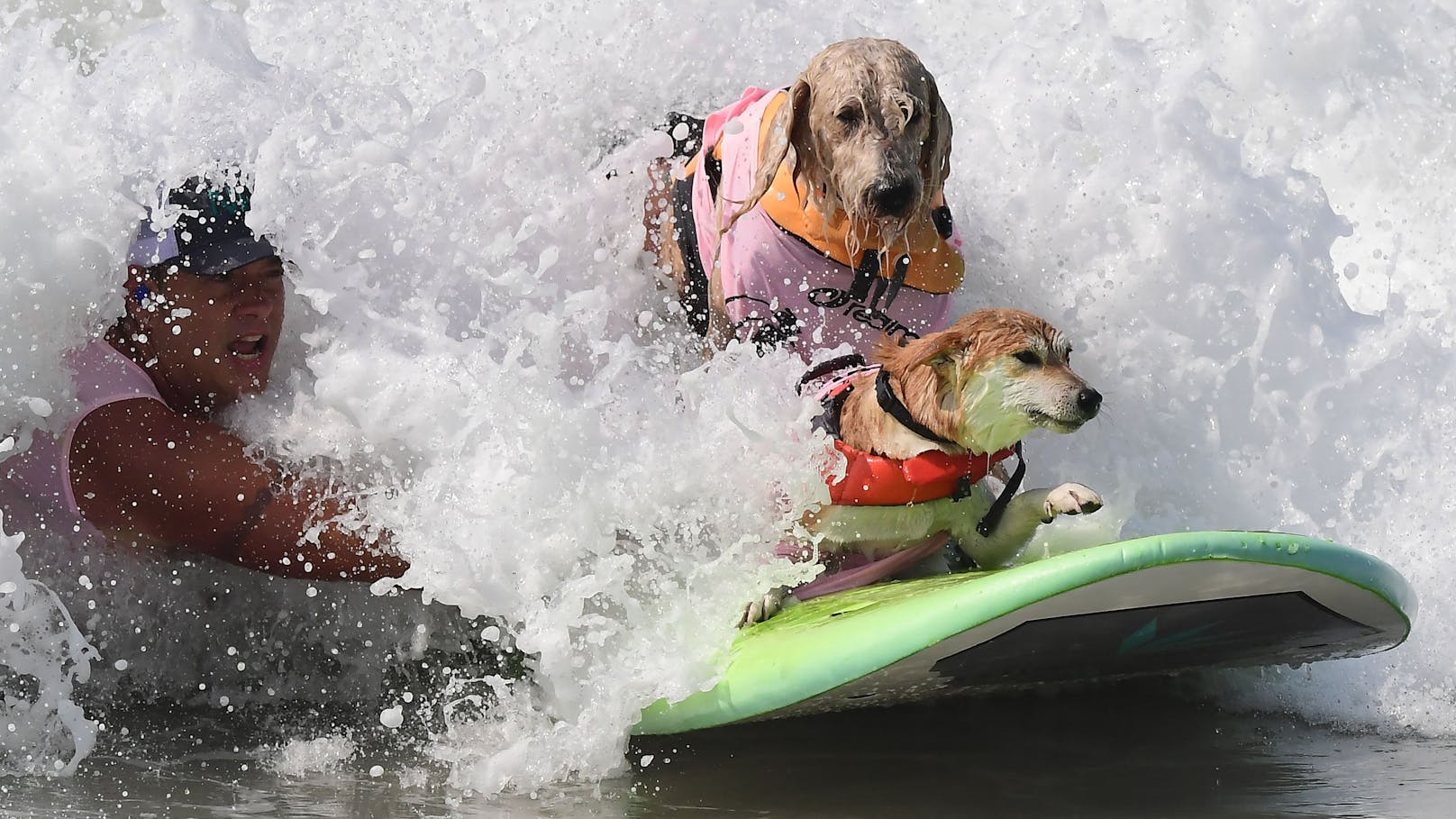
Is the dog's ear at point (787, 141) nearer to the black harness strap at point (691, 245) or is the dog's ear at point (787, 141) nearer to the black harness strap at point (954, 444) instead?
the black harness strap at point (691, 245)

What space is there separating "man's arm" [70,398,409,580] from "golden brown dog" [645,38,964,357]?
45.4 inches

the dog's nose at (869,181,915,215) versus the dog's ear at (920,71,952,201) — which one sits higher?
the dog's ear at (920,71,952,201)

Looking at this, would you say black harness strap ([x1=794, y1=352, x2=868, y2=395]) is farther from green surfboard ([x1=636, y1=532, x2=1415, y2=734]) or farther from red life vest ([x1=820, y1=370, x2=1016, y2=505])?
green surfboard ([x1=636, y1=532, x2=1415, y2=734])

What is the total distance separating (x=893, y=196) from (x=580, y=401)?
89 cm

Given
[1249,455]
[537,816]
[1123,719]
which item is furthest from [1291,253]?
[537,816]

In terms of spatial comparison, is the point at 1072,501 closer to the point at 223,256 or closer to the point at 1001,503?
the point at 1001,503

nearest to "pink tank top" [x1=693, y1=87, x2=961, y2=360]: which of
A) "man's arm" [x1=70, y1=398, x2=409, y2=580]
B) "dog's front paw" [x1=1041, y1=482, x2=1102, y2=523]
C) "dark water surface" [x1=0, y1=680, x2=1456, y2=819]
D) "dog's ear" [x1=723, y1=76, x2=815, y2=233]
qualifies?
"dog's ear" [x1=723, y1=76, x2=815, y2=233]

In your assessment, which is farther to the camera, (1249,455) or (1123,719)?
(1249,455)

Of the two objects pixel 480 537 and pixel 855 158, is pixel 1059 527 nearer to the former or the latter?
pixel 855 158

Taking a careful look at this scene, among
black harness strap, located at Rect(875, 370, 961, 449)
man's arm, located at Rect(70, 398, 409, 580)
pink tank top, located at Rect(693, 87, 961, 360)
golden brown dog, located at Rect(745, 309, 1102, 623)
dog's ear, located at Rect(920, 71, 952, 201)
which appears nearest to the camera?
golden brown dog, located at Rect(745, 309, 1102, 623)

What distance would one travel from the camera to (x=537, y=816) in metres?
2.84

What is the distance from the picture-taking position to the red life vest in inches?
135

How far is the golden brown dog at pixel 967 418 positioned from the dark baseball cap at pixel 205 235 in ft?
5.23

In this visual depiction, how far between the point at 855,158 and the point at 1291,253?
2.07 metres
